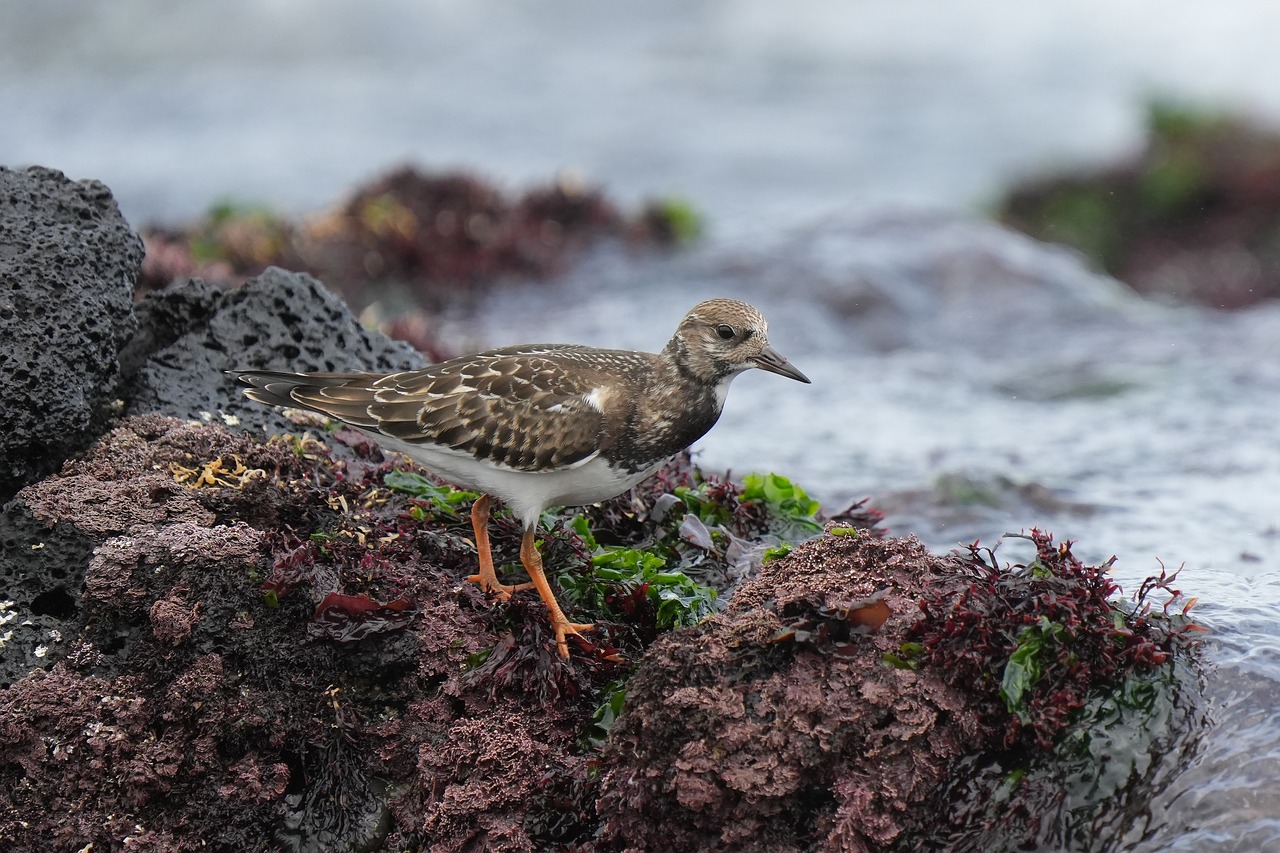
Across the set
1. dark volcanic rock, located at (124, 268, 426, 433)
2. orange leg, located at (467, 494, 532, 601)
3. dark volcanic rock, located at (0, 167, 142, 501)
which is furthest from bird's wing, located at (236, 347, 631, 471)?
dark volcanic rock, located at (0, 167, 142, 501)

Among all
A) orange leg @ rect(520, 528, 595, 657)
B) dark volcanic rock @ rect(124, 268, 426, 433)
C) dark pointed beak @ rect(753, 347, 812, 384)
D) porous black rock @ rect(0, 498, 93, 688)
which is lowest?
Answer: porous black rock @ rect(0, 498, 93, 688)

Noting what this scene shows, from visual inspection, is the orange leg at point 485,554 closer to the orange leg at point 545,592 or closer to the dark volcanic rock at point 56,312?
the orange leg at point 545,592

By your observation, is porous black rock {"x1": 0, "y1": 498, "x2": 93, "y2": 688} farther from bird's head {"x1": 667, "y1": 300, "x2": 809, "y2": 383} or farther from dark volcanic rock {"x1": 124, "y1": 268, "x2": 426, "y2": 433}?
bird's head {"x1": 667, "y1": 300, "x2": 809, "y2": 383}

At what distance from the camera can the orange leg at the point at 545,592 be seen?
390 centimetres

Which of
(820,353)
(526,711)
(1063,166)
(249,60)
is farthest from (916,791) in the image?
(249,60)

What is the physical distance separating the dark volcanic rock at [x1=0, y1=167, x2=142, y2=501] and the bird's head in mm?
2114

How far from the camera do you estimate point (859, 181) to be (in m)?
17.9

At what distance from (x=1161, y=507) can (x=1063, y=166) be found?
36.8 feet

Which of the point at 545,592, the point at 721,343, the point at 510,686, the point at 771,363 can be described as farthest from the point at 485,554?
the point at 771,363

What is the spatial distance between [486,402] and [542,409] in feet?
0.74

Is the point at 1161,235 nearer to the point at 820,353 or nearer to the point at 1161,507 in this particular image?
the point at 820,353

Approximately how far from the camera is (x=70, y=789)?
141 inches

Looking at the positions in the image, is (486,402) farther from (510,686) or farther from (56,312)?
(56,312)

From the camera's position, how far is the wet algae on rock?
328 centimetres
